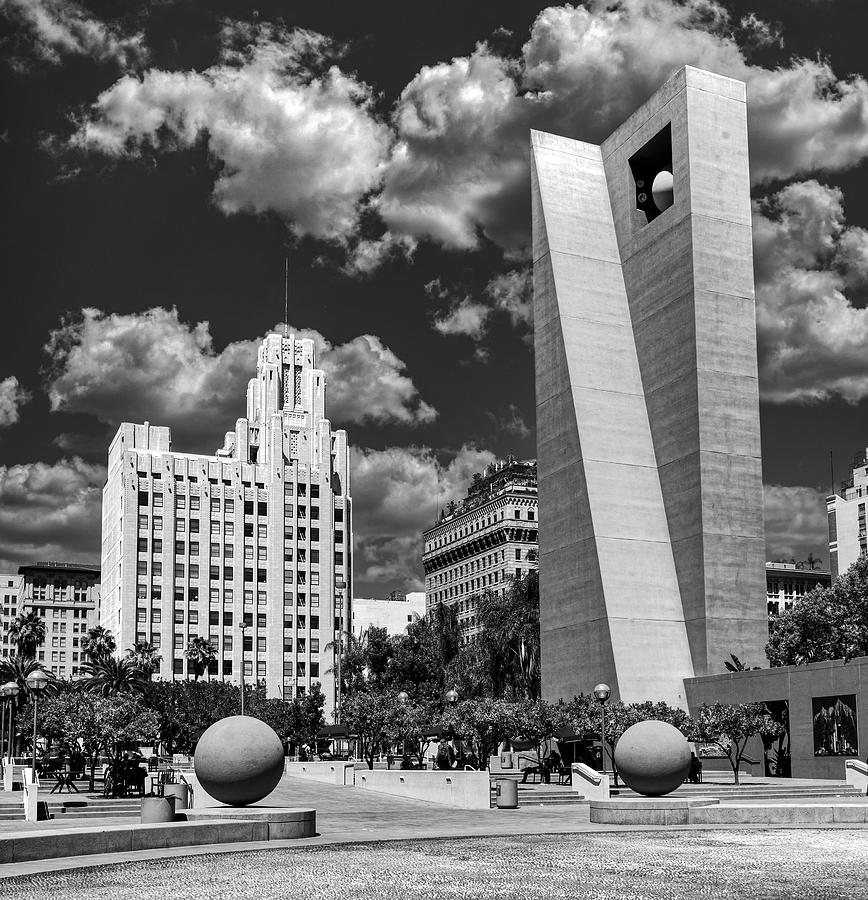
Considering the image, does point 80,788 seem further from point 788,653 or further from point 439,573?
point 439,573

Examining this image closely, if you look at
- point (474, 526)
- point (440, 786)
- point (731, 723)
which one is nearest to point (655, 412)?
point (731, 723)

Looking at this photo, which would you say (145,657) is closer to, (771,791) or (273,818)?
(771,791)

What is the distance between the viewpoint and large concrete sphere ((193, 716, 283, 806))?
22969 millimetres

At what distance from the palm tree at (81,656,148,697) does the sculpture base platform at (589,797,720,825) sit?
2714 inches

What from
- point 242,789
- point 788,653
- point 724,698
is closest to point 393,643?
point 788,653

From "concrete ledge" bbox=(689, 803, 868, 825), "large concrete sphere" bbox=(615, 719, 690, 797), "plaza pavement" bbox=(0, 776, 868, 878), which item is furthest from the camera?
"large concrete sphere" bbox=(615, 719, 690, 797)

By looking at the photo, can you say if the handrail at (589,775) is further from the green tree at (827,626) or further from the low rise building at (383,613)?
the low rise building at (383,613)

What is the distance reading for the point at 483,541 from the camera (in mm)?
150500

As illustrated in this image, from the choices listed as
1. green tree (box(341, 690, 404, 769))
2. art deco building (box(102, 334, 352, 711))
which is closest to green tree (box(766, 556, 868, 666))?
green tree (box(341, 690, 404, 769))

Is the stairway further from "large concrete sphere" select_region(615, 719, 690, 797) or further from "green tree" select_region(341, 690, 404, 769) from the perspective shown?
"green tree" select_region(341, 690, 404, 769)

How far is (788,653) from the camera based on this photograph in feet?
224

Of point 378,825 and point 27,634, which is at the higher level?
point 27,634

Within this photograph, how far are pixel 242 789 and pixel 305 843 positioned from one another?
1.97m

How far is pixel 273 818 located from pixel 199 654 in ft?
355
